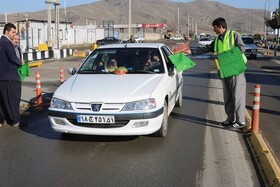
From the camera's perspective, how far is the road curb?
4.90m

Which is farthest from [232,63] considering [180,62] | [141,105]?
[141,105]

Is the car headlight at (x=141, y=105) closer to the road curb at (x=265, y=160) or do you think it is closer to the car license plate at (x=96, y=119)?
the car license plate at (x=96, y=119)

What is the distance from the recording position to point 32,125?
8.07 m

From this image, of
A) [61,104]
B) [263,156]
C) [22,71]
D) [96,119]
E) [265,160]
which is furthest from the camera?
[22,71]

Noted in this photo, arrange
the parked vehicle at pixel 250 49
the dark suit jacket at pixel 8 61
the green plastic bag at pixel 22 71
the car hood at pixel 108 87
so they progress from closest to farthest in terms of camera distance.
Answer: the car hood at pixel 108 87, the dark suit jacket at pixel 8 61, the green plastic bag at pixel 22 71, the parked vehicle at pixel 250 49

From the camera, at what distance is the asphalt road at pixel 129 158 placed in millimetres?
5035

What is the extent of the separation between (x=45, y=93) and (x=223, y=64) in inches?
257

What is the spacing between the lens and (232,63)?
7.36 meters

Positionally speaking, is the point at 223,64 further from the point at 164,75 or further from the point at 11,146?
the point at 11,146

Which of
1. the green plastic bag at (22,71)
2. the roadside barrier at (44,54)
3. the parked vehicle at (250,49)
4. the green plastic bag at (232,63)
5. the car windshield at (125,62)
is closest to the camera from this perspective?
the green plastic bag at (232,63)

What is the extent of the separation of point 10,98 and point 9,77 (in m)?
0.41

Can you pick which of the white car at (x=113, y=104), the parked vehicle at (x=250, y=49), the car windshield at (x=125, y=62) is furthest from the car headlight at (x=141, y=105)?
the parked vehicle at (x=250, y=49)

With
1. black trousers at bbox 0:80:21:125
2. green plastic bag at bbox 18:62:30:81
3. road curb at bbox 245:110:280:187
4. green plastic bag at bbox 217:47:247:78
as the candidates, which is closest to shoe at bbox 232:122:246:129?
road curb at bbox 245:110:280:187

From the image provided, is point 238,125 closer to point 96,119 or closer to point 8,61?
point 96,119
